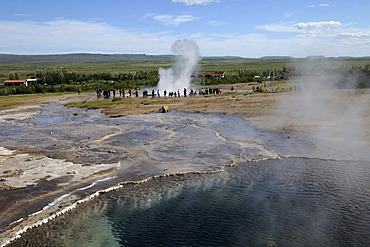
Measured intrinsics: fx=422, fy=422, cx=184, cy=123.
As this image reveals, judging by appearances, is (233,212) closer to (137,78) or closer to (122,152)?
(122,152)

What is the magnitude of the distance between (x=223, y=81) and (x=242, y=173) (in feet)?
228

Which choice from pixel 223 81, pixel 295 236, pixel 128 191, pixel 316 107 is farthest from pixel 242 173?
pixel 223 81

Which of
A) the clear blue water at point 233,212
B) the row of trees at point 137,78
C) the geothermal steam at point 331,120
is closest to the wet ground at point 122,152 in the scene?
the geothermal steam at point 331,120

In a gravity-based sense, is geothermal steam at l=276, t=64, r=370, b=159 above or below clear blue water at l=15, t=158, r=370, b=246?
above

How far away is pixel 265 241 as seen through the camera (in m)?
11.6

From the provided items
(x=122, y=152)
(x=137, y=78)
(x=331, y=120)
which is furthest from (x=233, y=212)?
(x=137, y=78)

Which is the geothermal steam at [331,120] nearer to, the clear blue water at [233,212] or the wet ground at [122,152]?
the wet ground at [122,152]

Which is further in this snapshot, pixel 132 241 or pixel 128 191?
pixel 128 191

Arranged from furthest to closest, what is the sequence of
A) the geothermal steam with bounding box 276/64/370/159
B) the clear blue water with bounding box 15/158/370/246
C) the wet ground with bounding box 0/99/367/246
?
the geothermal steam with bounding box 276/64/370/159, the wet ground with bounding box 0/99/367/246, the clear blue water with bounding box 15/158/370/246

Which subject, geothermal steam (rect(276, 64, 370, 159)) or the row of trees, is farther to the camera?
the row of trees

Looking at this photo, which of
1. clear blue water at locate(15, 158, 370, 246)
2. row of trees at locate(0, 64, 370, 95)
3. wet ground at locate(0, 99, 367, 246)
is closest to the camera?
clear blue water at locate(15, 158, 370, 246)

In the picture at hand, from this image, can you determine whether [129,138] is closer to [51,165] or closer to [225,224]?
[51,165]

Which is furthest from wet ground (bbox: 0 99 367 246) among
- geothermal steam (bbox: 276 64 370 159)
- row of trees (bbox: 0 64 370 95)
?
row of trees (bbox: 0 64 370 95)

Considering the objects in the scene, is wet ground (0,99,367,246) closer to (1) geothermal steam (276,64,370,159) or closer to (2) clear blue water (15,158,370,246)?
(1) geothermal steam (276,64,370,159)
